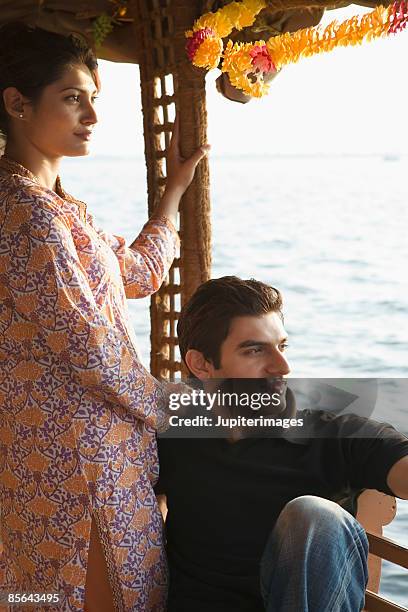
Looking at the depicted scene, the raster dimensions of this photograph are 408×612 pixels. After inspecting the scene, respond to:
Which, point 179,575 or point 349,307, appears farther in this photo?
point 349,307

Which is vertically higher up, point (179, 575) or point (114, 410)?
point (114, 410)

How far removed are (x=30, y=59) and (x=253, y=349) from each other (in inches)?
32.0

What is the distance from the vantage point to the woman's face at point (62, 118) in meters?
2.07

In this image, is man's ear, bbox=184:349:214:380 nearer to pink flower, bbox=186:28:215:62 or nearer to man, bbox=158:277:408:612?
man, bbox=158:277:408:612

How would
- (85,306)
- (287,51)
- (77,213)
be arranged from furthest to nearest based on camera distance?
(287,51) → (77,213) → (85,306)

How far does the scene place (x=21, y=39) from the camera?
6.79ft

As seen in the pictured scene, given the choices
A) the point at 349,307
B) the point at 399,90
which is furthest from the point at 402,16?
the point at 399,90

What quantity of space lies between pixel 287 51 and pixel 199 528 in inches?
45.2

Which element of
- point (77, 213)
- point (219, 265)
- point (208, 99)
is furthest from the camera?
point (219, 265)

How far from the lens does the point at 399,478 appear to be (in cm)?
166

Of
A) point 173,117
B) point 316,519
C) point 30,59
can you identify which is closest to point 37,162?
point 30,59

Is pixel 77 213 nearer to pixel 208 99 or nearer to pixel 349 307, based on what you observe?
pixel 208 99

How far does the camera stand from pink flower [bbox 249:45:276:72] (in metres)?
2.31

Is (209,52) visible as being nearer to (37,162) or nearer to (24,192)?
(37,162)
